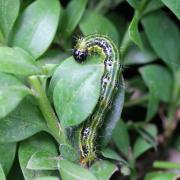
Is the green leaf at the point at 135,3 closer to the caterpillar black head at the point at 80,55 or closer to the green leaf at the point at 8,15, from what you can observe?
the caterpillar black head at the point at 80,55

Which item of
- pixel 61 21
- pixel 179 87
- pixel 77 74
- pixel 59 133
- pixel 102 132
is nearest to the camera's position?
pixel 77 74

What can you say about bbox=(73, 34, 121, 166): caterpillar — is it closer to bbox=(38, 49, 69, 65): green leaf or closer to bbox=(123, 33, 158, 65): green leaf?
bbox=(38, 49, 69, 65): green leaf

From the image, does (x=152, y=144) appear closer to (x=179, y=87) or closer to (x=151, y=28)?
(x=179, y=87)

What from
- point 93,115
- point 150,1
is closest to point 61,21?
point 150,1

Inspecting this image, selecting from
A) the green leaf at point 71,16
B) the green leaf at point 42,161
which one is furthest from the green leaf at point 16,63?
the green leaf at point 71,16

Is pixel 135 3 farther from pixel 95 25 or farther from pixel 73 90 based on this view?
pixel 73 90

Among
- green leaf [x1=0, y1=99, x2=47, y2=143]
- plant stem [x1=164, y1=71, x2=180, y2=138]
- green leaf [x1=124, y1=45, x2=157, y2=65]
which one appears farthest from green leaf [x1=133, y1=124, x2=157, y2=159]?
green leaf [x1=0, y1=99, x2=47, y2=143]

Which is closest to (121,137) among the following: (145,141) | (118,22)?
(145,141)
